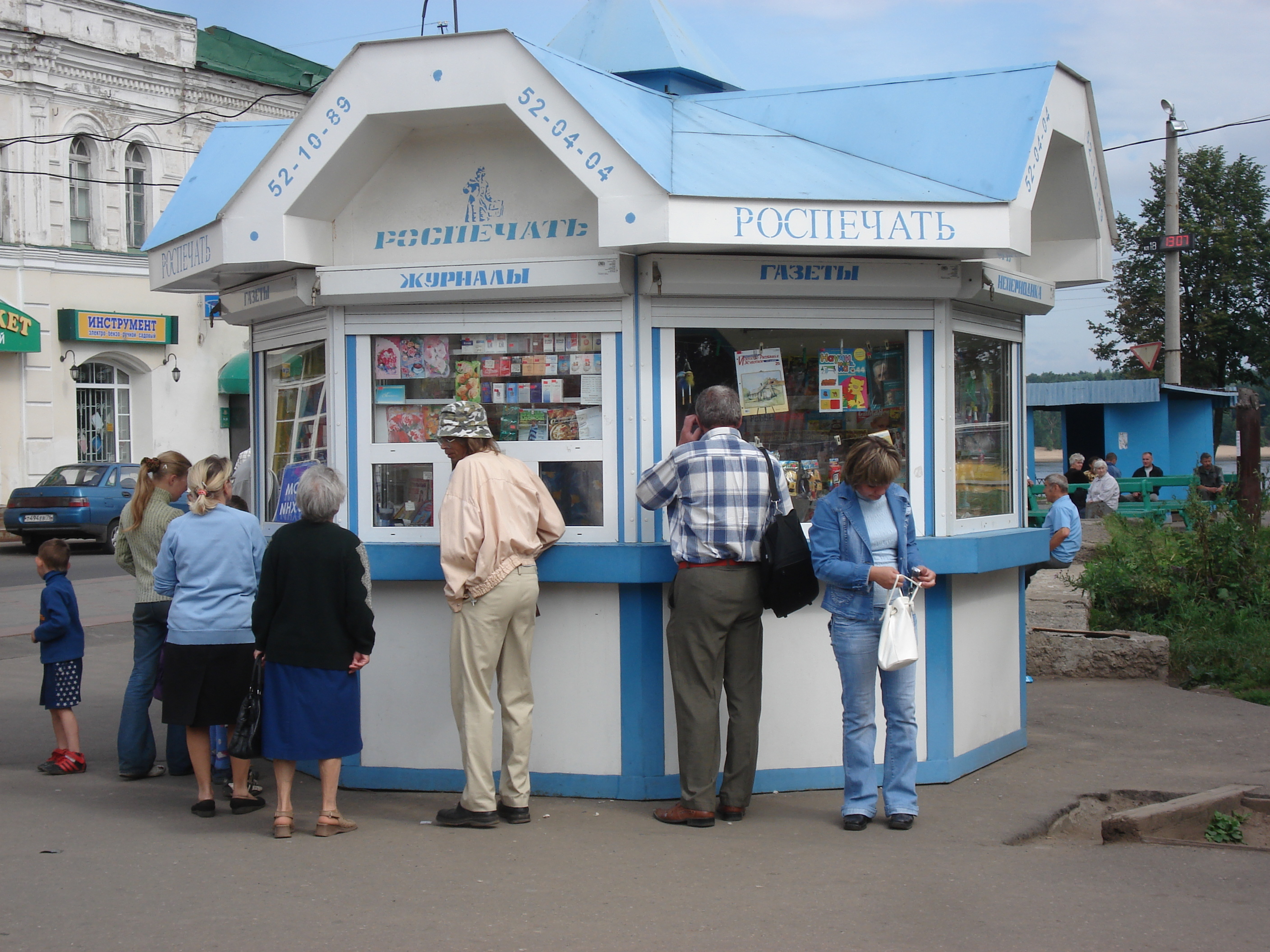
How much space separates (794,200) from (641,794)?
275 centimetres

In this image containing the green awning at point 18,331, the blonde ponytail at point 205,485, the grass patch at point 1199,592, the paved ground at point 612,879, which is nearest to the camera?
the paved ground at point 612,879

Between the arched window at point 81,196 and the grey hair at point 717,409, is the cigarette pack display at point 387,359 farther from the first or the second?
the arched window at point 81,196

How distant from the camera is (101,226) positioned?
2566cm

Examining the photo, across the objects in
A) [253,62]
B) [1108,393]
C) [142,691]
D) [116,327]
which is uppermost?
[253,62]

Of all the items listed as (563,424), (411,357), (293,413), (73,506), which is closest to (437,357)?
(411,357)

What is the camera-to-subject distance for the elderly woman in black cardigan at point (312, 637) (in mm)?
5094

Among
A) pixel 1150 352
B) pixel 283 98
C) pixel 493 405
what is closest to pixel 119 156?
pixel 283 98

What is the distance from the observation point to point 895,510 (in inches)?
210

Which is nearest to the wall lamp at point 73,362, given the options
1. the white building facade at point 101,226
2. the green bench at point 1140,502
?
the white building facade at point 101,226

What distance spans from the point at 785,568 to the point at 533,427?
1455 mm

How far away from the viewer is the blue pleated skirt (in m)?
5.10

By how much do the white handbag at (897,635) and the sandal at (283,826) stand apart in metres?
2.53

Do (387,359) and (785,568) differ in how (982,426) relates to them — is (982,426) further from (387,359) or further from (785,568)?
(387,359)

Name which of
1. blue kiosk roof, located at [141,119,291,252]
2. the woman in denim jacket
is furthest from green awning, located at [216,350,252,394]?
the woman in denim jacket
